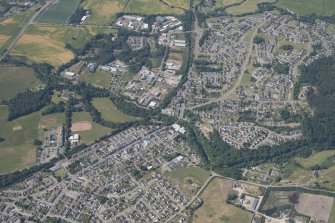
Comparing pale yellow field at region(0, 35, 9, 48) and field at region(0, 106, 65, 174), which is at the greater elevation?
pale yellow field at region(0, 35, 9, 48)

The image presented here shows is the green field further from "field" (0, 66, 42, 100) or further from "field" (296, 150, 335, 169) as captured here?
"field" (296, 150, 335, 169)

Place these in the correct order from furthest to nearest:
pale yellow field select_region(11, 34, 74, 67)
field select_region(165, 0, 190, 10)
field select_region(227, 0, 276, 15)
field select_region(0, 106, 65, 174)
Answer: field select_region(165, 0, 190, 10) < field select_region(227, 0, 276, 15) < pale yellow field select_region(11, 34, 74, 67) < field select_region(0, 106, 65, 174)

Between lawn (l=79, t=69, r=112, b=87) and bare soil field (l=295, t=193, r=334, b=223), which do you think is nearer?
bare soil field (l=295, t=193, r=334, b=223)

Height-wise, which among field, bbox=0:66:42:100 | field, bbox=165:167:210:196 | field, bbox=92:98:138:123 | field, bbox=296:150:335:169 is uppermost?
field, bbox=0:66:42:100

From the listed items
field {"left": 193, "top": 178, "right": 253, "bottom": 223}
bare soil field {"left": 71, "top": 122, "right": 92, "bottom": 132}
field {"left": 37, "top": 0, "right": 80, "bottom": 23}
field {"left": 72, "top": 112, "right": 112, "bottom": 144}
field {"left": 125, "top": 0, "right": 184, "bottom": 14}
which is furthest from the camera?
field {"left": 125, "top": 0, "right": 184, "bottom": 14}

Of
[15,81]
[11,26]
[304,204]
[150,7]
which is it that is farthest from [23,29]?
[304,204]

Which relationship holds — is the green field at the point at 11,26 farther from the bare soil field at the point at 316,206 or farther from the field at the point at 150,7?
the bare soil field at the point at 316,206

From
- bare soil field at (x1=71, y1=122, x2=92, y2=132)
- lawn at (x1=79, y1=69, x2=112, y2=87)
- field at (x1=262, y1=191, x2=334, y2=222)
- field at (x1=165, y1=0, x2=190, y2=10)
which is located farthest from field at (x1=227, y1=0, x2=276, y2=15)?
field at (x1=262, y1=191, x2=334, y2=222)
